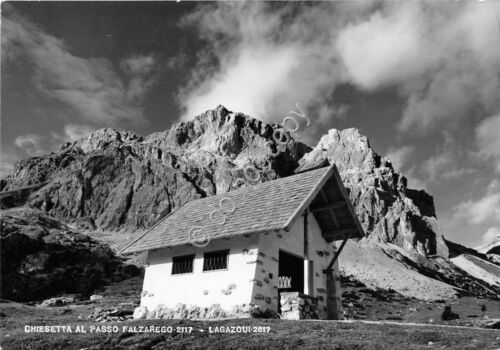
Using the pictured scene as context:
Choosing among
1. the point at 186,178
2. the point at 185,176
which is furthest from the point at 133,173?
the point at 186,178

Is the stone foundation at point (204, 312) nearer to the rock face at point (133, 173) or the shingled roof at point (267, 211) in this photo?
the shingled roof at point (267, 211)

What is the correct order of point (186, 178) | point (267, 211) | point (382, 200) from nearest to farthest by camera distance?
point (267, 211)
point (186, 178)
point (382, 200)

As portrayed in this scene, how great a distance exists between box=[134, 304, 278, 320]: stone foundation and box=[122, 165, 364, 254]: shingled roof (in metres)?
2.75

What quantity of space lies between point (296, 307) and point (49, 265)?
2379 inches

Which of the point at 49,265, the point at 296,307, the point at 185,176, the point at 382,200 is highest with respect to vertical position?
the point at 185,176

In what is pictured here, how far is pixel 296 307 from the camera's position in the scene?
16.2 metres

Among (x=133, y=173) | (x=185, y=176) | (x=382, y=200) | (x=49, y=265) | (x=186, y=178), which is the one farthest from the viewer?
(x=382, y=200)

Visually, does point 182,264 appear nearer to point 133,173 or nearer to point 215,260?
point 215,260

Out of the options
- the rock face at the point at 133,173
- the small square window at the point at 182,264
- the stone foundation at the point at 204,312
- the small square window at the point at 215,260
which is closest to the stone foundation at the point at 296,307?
the stone foundation at the point at 204,312

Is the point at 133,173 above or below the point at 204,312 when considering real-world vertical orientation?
above

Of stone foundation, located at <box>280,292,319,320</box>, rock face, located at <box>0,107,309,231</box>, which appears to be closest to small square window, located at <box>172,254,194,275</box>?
stone foundation, located at <box>280,292,319,320</box>

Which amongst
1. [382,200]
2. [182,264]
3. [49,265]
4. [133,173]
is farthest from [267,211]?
[382,200]

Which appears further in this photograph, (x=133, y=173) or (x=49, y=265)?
(x=133, y=173)

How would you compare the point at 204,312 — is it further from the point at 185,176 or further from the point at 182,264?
the point at 185,176
